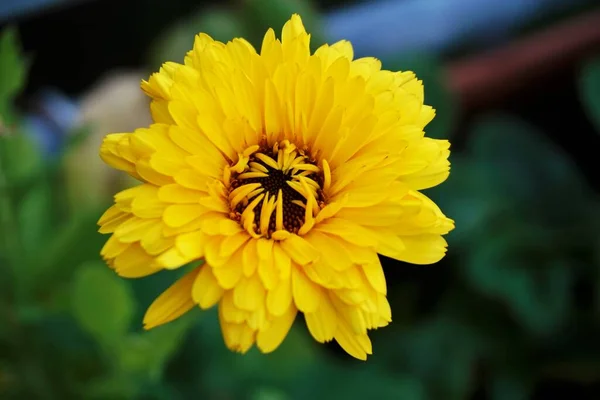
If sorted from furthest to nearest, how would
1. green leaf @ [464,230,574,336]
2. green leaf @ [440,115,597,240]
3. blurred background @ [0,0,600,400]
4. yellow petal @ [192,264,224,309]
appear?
green leaf @ [440,115,597,240]
green leaf @ [464,230,574,336]
blurred background @ [0,0,600,400]
yellow petal @ [192,264,224,309]

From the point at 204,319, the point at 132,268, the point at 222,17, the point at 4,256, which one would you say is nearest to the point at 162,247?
the point at 132,268

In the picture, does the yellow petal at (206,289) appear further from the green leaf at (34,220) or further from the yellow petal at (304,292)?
the green leaf at (34,220)

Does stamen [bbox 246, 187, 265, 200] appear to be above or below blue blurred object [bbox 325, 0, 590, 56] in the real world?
above

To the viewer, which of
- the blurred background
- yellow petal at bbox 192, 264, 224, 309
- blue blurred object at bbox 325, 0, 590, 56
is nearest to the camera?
yellow petal at bbox 192, 264, 224, 309

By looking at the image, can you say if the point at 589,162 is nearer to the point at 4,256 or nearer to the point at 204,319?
the point at 204,319

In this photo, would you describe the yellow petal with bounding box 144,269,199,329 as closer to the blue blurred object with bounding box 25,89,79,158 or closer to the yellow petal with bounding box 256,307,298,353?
the yellow petal with bounding box 256,307,298,353

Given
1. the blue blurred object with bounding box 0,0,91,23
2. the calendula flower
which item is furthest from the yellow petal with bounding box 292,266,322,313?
the blue blurred object with bounding box 0,0,91,23
